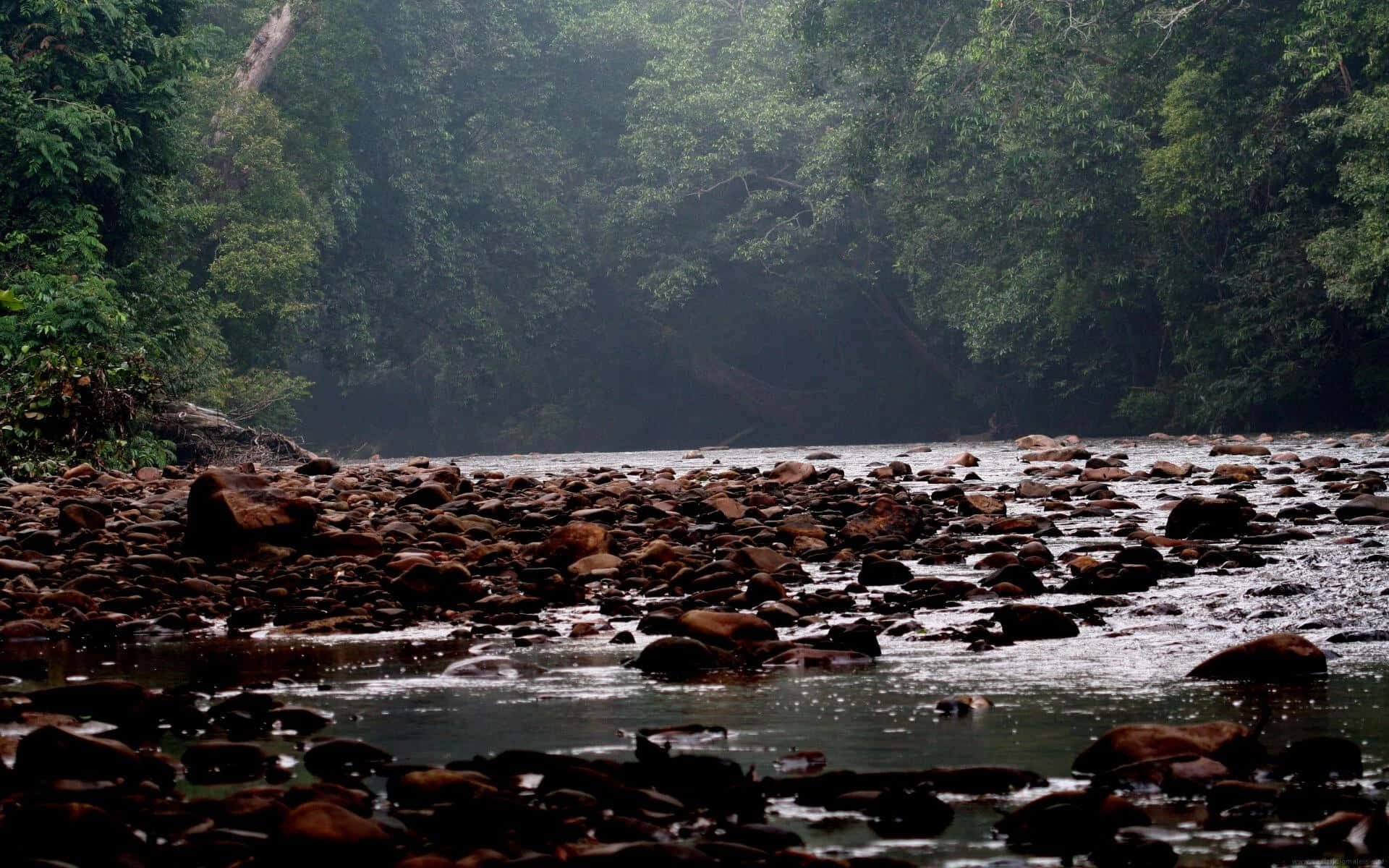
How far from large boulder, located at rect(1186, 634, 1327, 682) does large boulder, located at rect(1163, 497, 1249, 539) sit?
8.58 feet

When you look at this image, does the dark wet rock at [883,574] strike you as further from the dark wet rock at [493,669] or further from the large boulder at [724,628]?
the dark wet rock at [493,669]

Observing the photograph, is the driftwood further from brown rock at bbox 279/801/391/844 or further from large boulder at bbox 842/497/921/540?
brown rock at bbox 279/801/391/844

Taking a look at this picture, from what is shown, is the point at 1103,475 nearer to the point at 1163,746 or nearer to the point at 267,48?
the point at 1163,746

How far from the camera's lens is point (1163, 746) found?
2.02 meters

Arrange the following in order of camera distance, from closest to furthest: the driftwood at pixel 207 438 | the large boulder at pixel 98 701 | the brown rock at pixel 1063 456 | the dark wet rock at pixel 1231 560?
the large boulder at pixel 98 701, the dark wet rock at pixel 1231 560, the brown rock at pixel 1063 456, the driftwood at pixel 207 438

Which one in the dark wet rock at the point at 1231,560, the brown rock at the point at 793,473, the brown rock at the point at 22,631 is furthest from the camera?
the brown rock at the point at 793,473

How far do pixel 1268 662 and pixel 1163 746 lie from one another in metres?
0.87

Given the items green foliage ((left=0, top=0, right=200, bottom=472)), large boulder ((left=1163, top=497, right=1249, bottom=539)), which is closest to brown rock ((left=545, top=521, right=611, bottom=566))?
large boulder ((left=1163, top=497, right=1249, bottom=539))

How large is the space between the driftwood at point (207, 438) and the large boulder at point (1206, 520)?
10469 millimetres

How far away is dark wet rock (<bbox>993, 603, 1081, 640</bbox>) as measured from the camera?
3.41 m

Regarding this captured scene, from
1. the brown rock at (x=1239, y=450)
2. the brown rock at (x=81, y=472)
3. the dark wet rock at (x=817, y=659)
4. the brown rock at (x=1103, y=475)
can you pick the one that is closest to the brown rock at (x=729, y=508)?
the dark wet rock at (x=817, y=659)

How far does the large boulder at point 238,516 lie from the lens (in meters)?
5.00

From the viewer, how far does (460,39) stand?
90.3ft

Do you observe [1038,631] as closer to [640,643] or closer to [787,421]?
[640,643]
